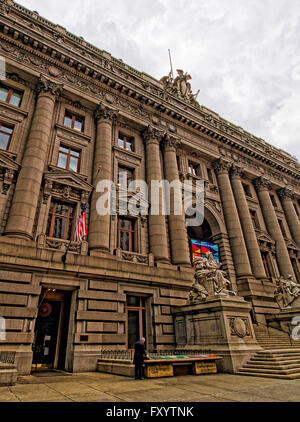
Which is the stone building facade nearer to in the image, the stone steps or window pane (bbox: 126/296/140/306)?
window pane (bbox: 126/296/140/306)

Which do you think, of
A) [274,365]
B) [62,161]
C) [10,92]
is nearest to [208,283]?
[274,365]

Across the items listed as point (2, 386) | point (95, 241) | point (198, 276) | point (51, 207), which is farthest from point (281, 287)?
point (2, 386)

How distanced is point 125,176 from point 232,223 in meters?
12.5

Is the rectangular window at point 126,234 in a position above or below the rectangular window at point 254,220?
below

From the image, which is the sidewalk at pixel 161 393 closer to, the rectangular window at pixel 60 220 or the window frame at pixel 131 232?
the rectangular window at pixel 60 220

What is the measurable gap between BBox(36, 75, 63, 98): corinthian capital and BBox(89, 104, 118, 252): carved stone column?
12.3ft

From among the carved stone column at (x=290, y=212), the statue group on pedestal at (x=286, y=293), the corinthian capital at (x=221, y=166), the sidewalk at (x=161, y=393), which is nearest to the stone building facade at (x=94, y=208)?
the corinthian capital at (x=221, y=166)

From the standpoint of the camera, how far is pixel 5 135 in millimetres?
18359

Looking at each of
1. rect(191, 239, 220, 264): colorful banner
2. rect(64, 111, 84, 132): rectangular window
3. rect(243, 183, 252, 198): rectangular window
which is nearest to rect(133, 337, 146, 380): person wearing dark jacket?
rect(191, 239, 220, 264): colorful banner

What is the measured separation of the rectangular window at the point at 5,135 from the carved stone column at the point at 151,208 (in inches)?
445

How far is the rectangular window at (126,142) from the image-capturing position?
24.9 m

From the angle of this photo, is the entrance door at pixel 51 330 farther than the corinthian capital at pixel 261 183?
No

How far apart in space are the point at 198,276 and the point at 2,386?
11.3 metres
